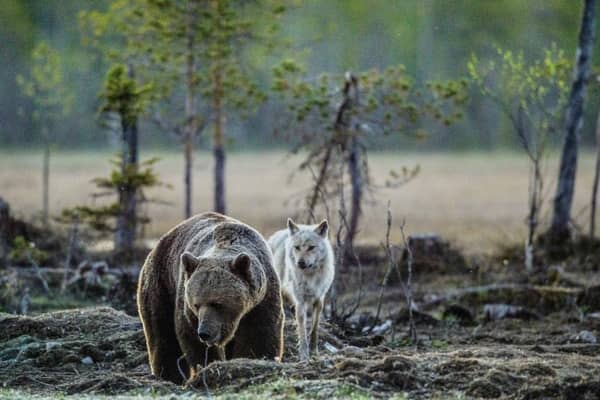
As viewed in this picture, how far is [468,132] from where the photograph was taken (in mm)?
77312

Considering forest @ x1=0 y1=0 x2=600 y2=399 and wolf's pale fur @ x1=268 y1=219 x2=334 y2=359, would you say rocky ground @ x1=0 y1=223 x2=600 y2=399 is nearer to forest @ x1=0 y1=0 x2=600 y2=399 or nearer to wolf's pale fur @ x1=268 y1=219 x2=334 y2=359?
forest @ x1=0 y1=0 x2=600 y2=399

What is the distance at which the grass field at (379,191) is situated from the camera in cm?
3058

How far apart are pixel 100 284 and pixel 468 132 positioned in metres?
61.6

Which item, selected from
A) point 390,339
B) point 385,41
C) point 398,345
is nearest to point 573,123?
point 390,339

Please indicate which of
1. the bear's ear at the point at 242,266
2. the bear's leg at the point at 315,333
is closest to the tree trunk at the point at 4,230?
the bear's leg at the point at 315,333

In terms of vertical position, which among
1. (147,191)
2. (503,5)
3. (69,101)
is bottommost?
(147,191)

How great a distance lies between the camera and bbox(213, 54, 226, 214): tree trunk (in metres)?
23.8

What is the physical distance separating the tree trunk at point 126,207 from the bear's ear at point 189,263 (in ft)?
33.1

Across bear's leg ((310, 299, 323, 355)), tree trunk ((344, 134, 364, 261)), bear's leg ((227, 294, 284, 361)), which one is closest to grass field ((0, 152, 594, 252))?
tree trunk ((344, 134, 364, 261))

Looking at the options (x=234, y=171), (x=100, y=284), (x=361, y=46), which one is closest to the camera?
(x=100, y=284)

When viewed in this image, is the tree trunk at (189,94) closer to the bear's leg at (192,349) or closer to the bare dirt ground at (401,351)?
the bare dirt ground at (401,351)

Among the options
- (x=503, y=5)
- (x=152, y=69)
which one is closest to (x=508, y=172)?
(x=503, y=5)

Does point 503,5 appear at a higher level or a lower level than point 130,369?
higher

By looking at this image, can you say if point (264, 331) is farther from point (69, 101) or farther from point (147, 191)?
point (147, 191)
